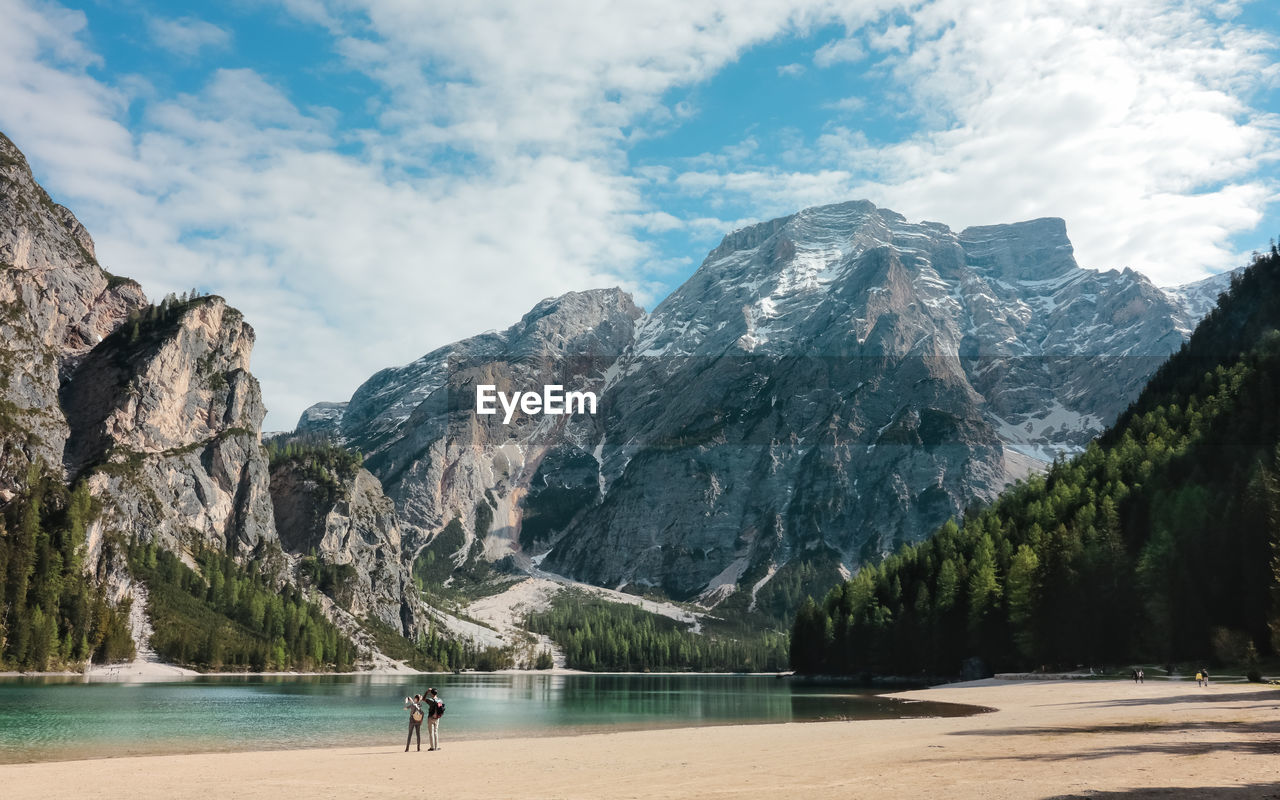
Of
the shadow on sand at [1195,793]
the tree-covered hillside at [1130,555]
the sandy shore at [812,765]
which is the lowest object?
the sandy shore at [812,765]

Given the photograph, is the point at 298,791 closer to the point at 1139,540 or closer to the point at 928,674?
the point at 1139,540

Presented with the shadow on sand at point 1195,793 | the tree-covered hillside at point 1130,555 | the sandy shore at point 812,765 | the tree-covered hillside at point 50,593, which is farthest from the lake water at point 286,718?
the tree-covered hillside at point 50,593

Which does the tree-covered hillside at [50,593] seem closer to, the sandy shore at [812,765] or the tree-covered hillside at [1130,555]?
the sandy shore at [812,765]

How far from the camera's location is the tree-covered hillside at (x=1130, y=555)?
253 feet

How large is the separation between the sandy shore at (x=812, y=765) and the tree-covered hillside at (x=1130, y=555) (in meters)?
29.7

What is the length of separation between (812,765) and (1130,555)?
82.4 m

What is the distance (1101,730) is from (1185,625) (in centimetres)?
5376

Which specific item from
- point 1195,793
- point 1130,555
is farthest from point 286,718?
point 1130,555

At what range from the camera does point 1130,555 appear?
9769cm

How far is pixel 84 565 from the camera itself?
189 meters

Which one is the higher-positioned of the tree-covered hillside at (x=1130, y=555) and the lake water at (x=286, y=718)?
the tree-covered hillside at (x=1130, y=555)

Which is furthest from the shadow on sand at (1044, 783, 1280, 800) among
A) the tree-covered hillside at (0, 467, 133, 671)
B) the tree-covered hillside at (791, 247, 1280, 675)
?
the tree-covered hillside at (0, 467, 133, 671)

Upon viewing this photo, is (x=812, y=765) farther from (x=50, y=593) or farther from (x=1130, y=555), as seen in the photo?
(x=50, y=593)

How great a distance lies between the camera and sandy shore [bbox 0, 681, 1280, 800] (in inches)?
923
